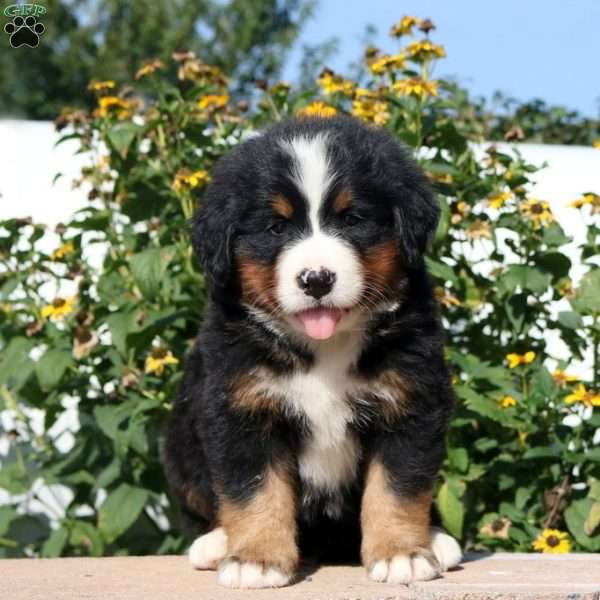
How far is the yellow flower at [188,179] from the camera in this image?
16.0 feet

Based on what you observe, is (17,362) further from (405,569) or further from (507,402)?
(405,569)

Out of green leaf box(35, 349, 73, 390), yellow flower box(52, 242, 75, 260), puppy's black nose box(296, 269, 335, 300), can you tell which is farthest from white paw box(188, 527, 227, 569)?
yellow flower box(52, 242, 75, 260)

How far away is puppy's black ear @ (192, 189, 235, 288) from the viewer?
11.8 feet

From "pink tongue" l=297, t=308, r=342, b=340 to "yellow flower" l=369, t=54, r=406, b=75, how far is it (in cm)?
201

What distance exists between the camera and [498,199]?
4918 mm

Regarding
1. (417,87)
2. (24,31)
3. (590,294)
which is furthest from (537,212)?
(24,31)

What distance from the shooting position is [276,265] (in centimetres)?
344

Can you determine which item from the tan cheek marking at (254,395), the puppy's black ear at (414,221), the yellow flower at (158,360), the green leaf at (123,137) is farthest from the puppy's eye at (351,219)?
the green leaf at (123,137)

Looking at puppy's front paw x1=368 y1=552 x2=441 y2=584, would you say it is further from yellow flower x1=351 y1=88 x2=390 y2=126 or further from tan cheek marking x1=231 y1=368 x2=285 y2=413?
yellow flower x1=351 y1=88 x2=390 y2=126

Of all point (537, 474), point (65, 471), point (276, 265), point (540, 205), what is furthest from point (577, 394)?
point (65, 471)

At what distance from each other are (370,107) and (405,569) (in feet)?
8.05

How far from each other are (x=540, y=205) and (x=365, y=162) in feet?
5.08

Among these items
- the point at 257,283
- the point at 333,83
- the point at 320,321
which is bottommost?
the point at 320,321

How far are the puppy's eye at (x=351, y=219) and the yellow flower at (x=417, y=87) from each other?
1625 mm
